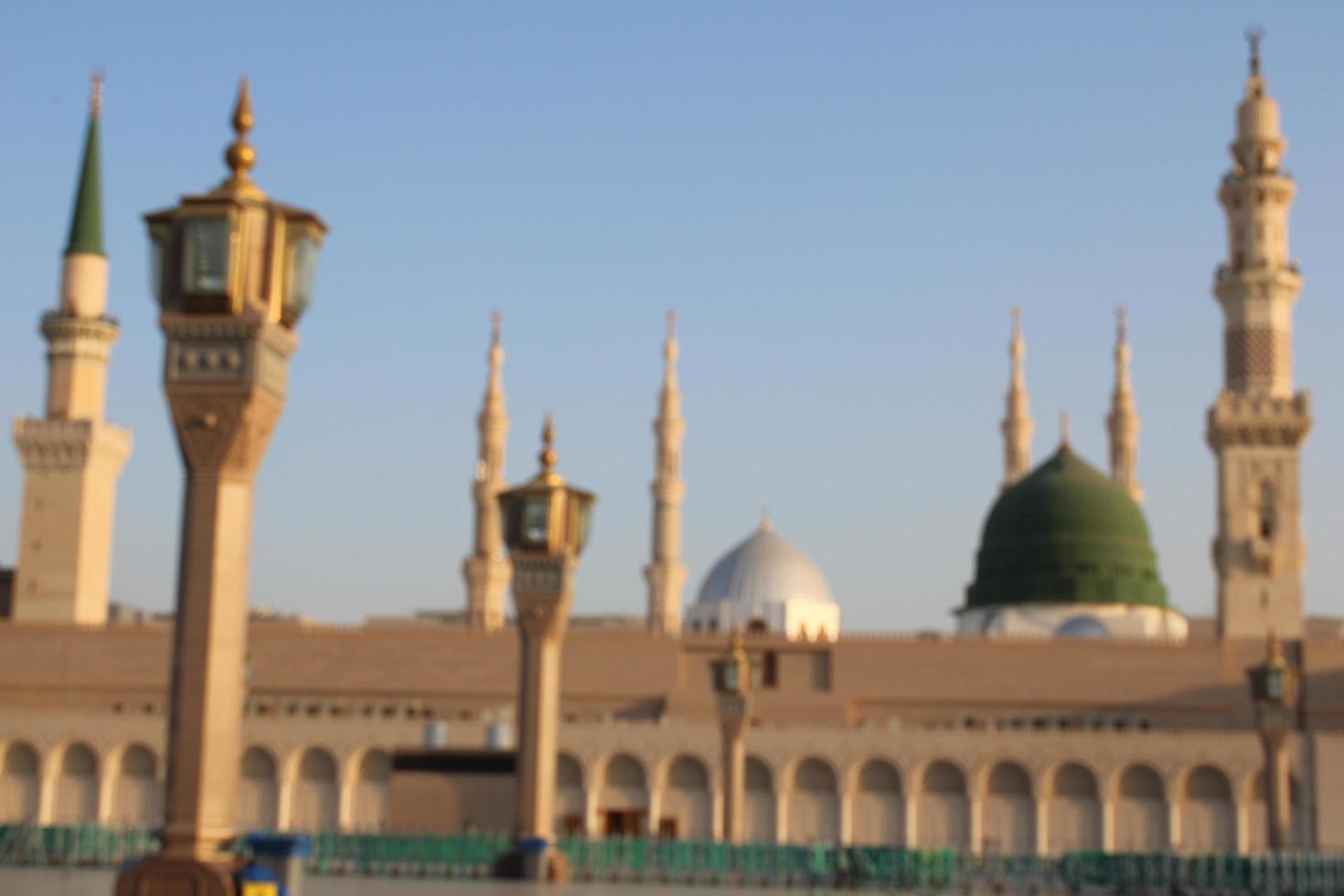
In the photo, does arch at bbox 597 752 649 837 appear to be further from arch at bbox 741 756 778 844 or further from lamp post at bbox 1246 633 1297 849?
lamp post at bbox 1246 633 1297 849

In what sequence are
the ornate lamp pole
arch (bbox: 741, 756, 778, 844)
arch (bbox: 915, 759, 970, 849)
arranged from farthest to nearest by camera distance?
arch (bbox: 741, 756, 778, 844), arch (bbox: 915, 759, 970, 849), the ornate lamp pole

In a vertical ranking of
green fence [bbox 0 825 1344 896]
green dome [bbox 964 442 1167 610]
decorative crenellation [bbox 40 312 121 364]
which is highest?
decorative crenellation [bbox 40 312 121 364]

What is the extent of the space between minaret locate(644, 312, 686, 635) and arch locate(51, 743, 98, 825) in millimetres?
15701

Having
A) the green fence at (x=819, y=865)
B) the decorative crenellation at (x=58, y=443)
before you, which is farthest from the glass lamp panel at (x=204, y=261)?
the decorative crenellation at (x=58, y=443)

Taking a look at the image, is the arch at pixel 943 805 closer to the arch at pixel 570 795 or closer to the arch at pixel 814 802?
the arch at pixel 814 802

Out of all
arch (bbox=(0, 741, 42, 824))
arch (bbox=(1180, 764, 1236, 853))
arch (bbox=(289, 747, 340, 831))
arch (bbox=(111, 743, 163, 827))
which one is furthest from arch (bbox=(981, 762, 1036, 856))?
arch (bbox=(0, 741, 42, 824))

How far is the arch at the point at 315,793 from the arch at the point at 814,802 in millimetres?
10691

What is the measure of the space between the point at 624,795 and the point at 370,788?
602cm

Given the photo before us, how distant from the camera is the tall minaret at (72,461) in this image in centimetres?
5262

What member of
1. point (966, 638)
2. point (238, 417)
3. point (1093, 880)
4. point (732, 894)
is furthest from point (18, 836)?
point (966, 638)

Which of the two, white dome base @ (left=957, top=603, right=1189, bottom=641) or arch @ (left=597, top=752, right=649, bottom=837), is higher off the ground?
white dome base @ (left=957, top=603, right=1189, bottom=641)

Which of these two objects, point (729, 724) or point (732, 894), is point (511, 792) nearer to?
point (729, 724)

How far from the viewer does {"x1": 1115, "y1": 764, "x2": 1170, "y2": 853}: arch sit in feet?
148

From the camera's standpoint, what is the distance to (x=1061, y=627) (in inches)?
2185
